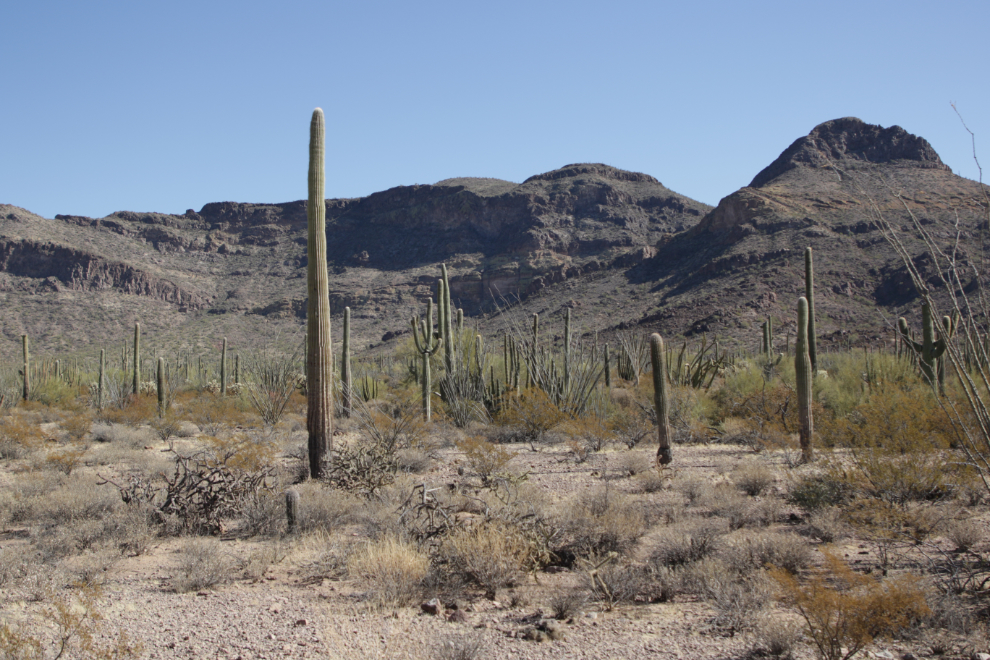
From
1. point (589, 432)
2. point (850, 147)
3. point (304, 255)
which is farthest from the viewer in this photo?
point (304, 255)

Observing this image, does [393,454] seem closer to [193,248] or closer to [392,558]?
[392,558]

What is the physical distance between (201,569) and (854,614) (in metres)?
5.07

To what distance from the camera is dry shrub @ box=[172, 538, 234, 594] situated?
5816 mm

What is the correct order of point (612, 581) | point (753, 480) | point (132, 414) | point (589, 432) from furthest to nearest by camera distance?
point (132, 414)
point (589, 432)
point (753, 480)
point (612, 581)

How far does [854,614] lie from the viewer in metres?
4.18

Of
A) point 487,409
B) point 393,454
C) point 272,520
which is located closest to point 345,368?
point 487,409

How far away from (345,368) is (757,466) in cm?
1208

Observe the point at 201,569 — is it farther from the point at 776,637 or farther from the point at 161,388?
the point at 161,388

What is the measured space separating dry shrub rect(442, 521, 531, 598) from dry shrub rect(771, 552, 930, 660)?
2.15m

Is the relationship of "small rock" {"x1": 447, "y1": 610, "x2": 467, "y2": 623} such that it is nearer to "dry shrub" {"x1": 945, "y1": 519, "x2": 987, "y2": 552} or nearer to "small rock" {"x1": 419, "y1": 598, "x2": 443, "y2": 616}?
"small rock" {"x1": 419, "y1": 598, "x2": 443, "y2": 616}

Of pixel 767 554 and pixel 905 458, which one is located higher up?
pixel 905 458

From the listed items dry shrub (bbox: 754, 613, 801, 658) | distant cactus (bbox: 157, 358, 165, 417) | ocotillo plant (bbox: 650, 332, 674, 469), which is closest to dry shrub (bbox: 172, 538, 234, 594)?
dry shrub (bbox: 754, 613, 801, 658)

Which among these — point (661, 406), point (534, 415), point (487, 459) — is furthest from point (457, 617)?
point (534, 415)

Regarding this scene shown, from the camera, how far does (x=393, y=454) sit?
9.97 metres
